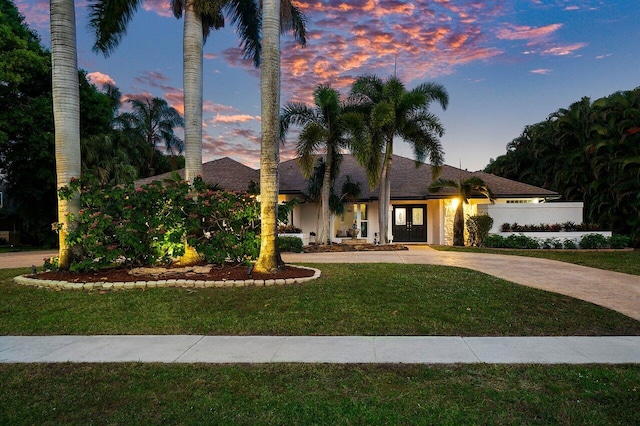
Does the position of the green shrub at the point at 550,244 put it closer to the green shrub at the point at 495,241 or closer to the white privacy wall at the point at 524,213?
the white privacy wall at the point at 524,213

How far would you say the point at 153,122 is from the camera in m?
38.3

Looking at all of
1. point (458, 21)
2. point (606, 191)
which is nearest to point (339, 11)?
point (458, 21)

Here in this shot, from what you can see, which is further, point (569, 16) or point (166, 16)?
point (569, 16)

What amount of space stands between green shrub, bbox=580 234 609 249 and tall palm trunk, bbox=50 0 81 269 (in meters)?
→ 20.7

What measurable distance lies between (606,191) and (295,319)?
2529 cm

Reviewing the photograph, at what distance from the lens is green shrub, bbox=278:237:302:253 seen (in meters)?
18.5

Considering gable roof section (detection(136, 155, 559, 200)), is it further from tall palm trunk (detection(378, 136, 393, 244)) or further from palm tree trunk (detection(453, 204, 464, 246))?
tall palm trunk (detection(378, 136, 393, 244))

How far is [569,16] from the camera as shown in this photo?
1495 centimetres

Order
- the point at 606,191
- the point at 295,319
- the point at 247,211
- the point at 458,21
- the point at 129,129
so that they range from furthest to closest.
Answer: the point at 129,129, the point at 606,191, the point at 458,21, the point at 247,211, the point at 295,319

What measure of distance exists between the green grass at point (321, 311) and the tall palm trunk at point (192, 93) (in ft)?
13.6

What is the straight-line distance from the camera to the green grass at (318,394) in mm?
3537

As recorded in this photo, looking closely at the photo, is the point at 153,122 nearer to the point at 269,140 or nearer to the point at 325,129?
the point at 325,129

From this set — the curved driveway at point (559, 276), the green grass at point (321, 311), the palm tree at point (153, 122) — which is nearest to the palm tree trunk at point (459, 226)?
the curved driveway at point (559, 276)

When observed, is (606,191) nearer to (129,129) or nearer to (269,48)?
(269,48)
